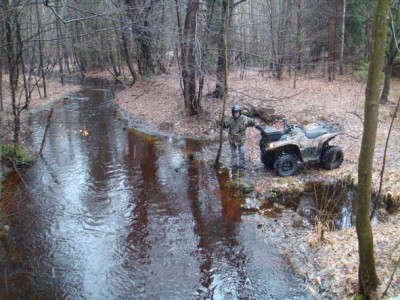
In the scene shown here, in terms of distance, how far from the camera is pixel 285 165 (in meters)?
9.75

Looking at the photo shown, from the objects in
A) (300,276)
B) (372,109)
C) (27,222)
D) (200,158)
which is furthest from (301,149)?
(27,222)

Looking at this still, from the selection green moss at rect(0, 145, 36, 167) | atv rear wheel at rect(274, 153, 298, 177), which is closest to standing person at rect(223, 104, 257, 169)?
atv rear wheel at rect(274, 153, 298, 177)

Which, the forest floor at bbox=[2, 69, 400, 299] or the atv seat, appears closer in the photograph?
the forest floor at bbox=[2, 69, 400, 299]

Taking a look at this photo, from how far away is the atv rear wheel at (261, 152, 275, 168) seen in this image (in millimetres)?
9861

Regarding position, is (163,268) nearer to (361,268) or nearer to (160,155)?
(361,268)

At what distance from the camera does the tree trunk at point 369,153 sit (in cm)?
376

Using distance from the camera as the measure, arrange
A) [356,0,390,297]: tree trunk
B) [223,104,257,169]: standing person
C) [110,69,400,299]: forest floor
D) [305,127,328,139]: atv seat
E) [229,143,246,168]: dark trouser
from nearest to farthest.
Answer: [356,0,390,297]: tree trunk
[110,69,400,299]: forest floor
[305,127,328,139]: atv seat
[223,104,257,169]: standing person
[229,143,246,168]: dark trouser

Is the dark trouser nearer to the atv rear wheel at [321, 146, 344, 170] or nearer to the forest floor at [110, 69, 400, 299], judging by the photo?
the forest floor at [110, 69, 400, 299]

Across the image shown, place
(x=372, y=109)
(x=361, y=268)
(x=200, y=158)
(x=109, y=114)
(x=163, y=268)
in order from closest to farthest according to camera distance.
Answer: (x=372, y=109), (x=361, y=268), (x=163, y=268), (x=200, y=158), (x=109, y=114)

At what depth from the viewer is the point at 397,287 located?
4.98 meters

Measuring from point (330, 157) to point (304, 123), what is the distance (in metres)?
4.66

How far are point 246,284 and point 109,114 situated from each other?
15.5 m

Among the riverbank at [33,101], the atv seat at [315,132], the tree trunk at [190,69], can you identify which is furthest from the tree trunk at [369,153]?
the tree trunk at [190,69]

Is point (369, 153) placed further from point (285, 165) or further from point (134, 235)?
point (285, 165)
